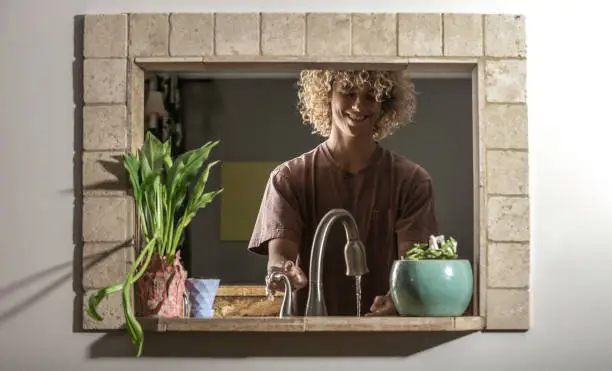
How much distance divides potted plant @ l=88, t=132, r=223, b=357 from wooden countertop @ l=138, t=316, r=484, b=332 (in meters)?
0.05

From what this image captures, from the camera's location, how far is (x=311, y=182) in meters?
1.87

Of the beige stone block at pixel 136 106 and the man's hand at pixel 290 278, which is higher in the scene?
the beige stone block at pixel 136 106

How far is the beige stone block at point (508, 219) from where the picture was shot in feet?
6.04

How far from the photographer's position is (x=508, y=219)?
6.04 feet

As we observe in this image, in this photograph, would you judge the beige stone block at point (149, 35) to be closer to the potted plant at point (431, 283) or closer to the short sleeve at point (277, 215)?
the short sleeve at point (277, 215)

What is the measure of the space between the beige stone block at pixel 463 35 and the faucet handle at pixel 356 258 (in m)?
0.41

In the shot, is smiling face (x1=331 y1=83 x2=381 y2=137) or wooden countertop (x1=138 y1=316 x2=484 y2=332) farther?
smiling face (x1=331 y1=83 x2=381 y2=137)

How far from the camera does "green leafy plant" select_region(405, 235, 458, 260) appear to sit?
1814mm

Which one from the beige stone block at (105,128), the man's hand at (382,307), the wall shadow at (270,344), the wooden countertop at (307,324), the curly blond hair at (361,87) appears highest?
the curly blond hair at (361,87)

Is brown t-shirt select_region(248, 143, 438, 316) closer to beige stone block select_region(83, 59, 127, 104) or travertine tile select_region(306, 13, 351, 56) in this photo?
travertine tile select_region(306, 13, 351, 56)

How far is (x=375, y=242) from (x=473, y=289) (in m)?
0.21

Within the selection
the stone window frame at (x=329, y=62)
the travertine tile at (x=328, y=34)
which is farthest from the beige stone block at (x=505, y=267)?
the travertine tile at (x=328, y=34)

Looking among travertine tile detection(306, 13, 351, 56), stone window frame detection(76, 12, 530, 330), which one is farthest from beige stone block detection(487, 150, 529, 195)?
travertine tile detection(306, 13, 351, 56)

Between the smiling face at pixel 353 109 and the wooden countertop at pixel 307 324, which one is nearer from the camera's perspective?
the wooden countertop at pixel 307 324
